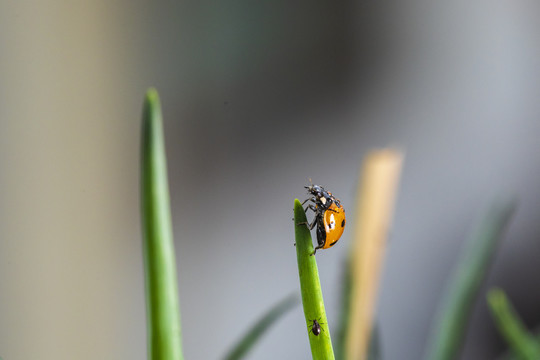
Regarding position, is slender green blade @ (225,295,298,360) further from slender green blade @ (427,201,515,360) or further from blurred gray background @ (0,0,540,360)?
blurred gray background @ (0,0,540,360)

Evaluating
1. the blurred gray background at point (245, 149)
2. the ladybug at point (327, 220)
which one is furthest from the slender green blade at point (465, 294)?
the blurred gray background at point (245, 149)

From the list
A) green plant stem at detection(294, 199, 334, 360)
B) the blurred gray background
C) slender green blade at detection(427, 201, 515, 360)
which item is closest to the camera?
green plant stem at detection(294, 199, 334, 360)

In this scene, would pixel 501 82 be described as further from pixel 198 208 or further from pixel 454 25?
pixel 198 208

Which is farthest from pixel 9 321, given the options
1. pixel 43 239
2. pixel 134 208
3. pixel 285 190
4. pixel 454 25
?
pixel 454 25

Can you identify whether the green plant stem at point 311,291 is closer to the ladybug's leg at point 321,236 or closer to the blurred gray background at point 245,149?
the ladybug's leg at point 321,236

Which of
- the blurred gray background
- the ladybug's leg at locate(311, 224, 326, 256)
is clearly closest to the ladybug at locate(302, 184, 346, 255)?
the ladybug's leg at locate(311, 224, 326, 256)
